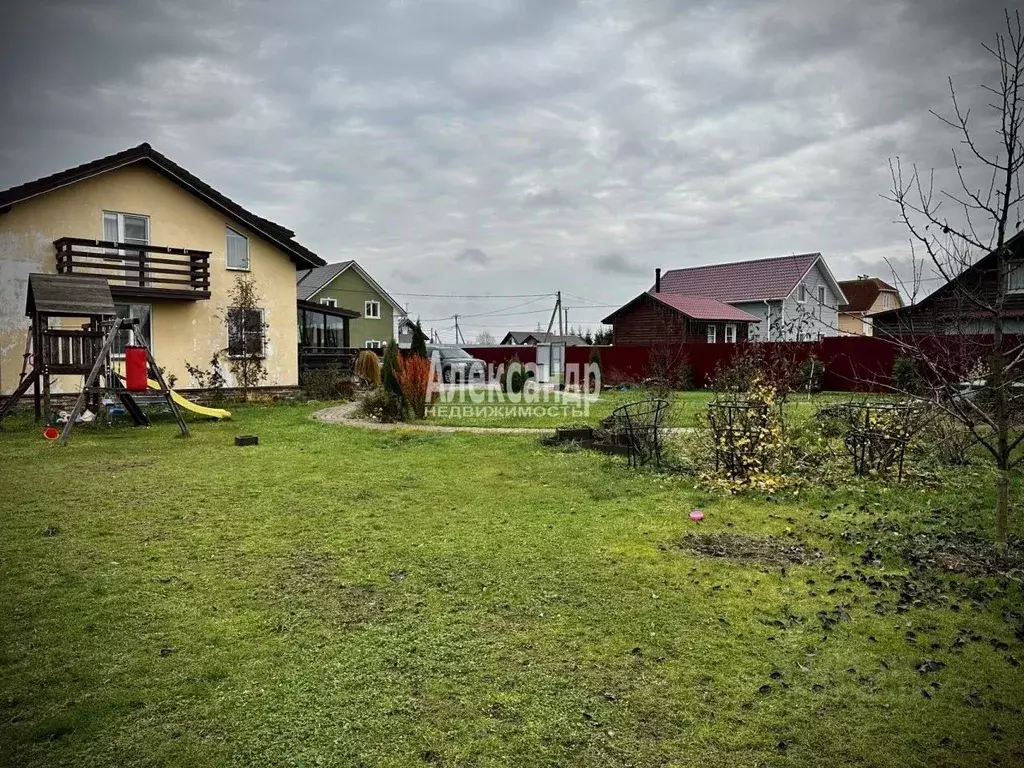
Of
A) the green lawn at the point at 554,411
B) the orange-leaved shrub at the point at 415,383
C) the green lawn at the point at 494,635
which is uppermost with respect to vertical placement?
the orange-leaved shrub at the point at 415,383

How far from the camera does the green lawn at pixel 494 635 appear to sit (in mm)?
2623

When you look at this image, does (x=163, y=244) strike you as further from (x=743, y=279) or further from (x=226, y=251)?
(x=743, y=279)

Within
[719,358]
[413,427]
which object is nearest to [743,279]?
[719,358]

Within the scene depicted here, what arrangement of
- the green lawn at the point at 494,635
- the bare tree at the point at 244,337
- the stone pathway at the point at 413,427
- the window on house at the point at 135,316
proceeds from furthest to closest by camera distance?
the bare tree at the point at 244,337 → the window on house at the point at 135,316 → the stone pathway at the point at 413,427 → the green lawn at the point at 494,635

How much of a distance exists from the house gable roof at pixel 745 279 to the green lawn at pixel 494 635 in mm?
28223

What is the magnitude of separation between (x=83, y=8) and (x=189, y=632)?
481cm

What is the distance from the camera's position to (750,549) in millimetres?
5070

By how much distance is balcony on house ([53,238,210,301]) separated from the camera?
605 inches

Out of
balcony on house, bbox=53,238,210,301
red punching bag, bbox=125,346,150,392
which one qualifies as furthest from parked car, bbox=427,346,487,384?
red punching bag, bbox=125,346,150,392

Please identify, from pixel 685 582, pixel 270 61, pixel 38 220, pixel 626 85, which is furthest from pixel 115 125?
Result: pixel 685 582

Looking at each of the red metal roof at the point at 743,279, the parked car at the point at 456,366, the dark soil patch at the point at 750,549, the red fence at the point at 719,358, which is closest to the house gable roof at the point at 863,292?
the red metal roof at the point at 743,279

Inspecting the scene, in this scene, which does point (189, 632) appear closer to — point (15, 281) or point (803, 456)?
point (803, 456)

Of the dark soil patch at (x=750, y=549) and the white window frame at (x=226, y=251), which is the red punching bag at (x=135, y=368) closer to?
the white window frame at (x=226, y=251)

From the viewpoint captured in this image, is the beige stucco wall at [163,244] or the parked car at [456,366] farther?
the parked car at [456,366]
